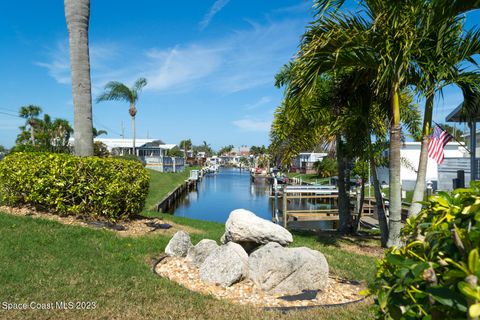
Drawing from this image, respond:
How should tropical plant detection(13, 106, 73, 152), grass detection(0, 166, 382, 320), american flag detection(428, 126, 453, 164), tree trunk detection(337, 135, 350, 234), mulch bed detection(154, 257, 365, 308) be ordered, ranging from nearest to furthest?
grass detection(0, 166, 382, 320)
mulch bed detection(154, 257, 365, 308)
tree trunk detection(337, 135, 350, 234)
american flag detection(428, 126, 453, 164)
tropical plant detection(13, 106, 73, 152)

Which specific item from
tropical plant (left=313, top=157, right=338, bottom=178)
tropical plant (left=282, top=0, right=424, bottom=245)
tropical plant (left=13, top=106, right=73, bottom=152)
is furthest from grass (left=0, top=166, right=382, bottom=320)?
tropical plant (left=313, top=157, right=338, bottom=178)

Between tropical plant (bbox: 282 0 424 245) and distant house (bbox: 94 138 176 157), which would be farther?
distant house (bbox: 94 138 176 157)

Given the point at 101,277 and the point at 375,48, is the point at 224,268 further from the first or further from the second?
the point at 375,48

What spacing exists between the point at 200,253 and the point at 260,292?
1392mm

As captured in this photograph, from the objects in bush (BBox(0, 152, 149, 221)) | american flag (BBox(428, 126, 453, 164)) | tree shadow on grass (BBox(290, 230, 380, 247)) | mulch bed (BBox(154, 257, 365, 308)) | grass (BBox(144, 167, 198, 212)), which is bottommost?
grass (BBox(144, 167, 198, 212))

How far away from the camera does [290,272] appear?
193 inches

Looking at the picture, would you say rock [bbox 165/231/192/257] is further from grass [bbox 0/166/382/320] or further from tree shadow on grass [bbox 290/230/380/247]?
tree shadow on grass [bbox 290/230/380/247]

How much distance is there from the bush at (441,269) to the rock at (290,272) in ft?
10.9

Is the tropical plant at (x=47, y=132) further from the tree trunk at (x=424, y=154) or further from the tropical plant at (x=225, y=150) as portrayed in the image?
the tropical plant at (x=225, y=150)

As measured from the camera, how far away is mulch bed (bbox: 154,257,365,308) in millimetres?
4422

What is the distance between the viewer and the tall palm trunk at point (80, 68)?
26.7ft

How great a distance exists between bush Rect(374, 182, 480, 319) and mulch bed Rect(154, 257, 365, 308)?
2990mm

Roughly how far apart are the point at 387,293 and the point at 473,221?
0.45m

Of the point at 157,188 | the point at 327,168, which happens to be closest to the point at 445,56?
the point at 157,188
